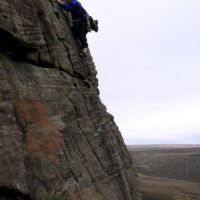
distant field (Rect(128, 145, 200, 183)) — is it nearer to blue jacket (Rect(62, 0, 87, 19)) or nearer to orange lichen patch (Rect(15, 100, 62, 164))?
blue jacket (Rect(62, 0, 87, 19))

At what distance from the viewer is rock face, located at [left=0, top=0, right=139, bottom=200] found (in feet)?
54.4

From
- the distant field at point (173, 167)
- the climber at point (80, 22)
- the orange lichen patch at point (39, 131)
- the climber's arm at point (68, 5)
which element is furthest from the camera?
the distant field at point (173, 167)

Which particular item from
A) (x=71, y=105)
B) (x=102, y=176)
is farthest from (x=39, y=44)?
(x=102, y=176)

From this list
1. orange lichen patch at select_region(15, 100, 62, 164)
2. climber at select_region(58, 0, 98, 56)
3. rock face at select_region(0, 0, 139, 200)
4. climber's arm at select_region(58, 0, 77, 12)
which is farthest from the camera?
climber's arm at select_region(58, 0, 77, 12)

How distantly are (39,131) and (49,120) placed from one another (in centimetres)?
100

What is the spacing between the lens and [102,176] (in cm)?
2039

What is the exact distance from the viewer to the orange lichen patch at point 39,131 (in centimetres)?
1752

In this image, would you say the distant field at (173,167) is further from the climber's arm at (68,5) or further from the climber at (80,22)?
the climber's arm at (68,5)

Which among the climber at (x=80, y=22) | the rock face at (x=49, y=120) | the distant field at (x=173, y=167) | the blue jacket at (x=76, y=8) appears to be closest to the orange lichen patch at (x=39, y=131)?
the rock face at (x=49, y=120)

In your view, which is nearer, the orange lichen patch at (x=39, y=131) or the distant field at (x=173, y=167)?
the orange lichen patch at (x=39, y=131)

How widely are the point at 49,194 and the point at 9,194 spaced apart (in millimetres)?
1593

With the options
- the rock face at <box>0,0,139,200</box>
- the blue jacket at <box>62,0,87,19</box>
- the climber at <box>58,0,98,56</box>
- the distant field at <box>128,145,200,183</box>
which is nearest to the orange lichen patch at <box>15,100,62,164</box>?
the rock face at <box>0,0,139,200</box>

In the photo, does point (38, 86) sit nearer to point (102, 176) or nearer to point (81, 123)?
point (81, 123)

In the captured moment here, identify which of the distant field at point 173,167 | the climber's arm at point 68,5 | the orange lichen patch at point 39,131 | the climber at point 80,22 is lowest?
the distant field at point 173,167
